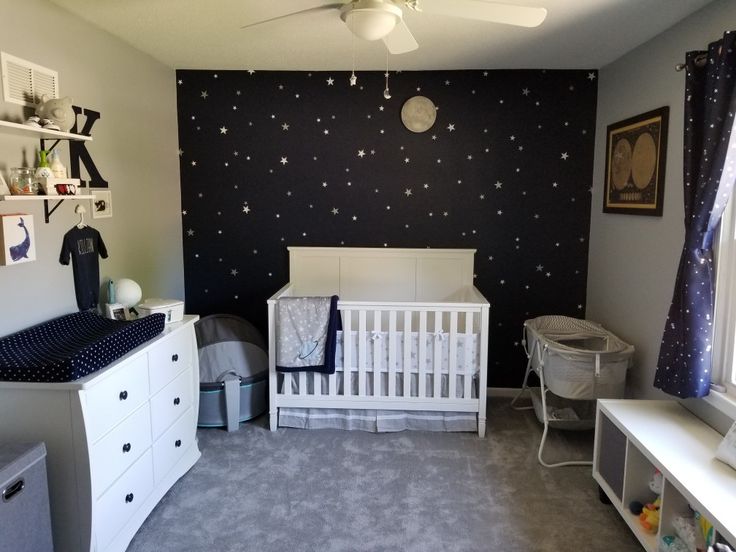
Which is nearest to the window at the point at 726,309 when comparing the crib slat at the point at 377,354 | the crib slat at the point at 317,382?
the crib slat at the point at 377,354

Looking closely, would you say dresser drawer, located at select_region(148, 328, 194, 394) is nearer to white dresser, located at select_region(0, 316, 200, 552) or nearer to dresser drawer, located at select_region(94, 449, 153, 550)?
white dresser, located at select_region(0, 316, 200, 552)

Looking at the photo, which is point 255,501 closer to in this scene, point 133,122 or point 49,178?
point 49,178

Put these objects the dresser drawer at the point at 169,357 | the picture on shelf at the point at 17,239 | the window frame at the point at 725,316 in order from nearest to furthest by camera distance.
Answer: the picture on shelf at the point at 17,239 < the window frame at the point at 725,316 < the dresser drawer at the point at 169,357

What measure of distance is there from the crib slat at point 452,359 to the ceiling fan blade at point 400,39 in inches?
57.4

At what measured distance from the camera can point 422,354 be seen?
3.33m

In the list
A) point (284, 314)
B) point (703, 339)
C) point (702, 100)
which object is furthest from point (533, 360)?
point (702, 100)

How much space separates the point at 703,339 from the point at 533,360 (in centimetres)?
122

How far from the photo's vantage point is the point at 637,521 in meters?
2.30

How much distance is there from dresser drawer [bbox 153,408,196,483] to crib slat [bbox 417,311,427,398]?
1.24 meters

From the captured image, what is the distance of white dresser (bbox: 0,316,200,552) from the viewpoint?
1.99 metres

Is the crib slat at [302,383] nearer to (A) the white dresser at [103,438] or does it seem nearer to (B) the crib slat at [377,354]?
(B) the crib slat at [377,354]

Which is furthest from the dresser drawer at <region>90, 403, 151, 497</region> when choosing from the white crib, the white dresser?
the white crib

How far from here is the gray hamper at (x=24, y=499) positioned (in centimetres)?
174

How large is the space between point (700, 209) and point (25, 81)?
2691 millimetres
